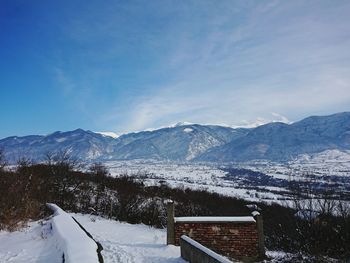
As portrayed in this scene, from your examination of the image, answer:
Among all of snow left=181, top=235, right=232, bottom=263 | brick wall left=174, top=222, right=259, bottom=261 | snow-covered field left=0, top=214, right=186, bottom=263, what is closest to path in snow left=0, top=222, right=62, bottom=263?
snow-covered field left=0, top=214, right=186, bottom=263

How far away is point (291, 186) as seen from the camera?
27.0 meters

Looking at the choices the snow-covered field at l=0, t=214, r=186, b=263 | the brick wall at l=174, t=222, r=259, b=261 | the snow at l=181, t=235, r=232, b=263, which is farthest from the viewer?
the brick wall at l=174, t=222, r=259, b=261

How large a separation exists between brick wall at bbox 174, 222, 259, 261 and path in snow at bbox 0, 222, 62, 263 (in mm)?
5000

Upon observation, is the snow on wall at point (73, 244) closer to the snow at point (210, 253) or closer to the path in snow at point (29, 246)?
the path in snow at point (29, 246)

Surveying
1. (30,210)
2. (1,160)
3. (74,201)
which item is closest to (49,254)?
(30,210)

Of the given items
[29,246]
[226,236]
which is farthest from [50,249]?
[226,236]

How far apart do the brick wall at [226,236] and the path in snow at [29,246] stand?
500cm

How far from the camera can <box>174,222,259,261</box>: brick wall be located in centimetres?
1404

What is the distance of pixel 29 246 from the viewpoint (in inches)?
452

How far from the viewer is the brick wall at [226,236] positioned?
1404 centimetres

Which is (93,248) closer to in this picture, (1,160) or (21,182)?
(21,182)

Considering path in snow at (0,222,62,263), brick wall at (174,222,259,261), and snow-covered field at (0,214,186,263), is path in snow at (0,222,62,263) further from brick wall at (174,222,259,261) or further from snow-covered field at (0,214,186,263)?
brick wall at (174,222,259,261)

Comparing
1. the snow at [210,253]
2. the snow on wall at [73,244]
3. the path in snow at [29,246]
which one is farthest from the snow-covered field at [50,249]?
the snow at [210,253]

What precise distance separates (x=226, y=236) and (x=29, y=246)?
278 inches
